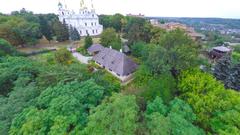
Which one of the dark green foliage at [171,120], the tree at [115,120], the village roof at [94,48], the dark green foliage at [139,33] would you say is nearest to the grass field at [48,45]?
the village roof at [94,48]

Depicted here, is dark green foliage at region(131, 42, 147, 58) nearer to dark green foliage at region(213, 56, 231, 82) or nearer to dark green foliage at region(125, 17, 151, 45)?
dark green foliage at region(125, 17, 151, 45)

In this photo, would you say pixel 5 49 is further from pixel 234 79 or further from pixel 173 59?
pixel 234 79

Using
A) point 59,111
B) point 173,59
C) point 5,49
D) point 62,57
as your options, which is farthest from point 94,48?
point 59,111

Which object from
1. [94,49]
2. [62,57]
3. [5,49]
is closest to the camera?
[62,57]

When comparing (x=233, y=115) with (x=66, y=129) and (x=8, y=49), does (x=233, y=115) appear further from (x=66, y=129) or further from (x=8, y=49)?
(x=8, y=49)

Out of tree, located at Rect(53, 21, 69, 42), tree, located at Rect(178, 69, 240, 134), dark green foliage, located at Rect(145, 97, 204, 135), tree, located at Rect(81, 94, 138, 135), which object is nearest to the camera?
tree, located at Rect(81, 94, 138, 135)

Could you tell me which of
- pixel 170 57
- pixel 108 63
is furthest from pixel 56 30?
pixel 170 57

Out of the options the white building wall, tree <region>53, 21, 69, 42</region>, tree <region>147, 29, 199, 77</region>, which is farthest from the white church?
tree <region>147, 29, 199, 77</region>
